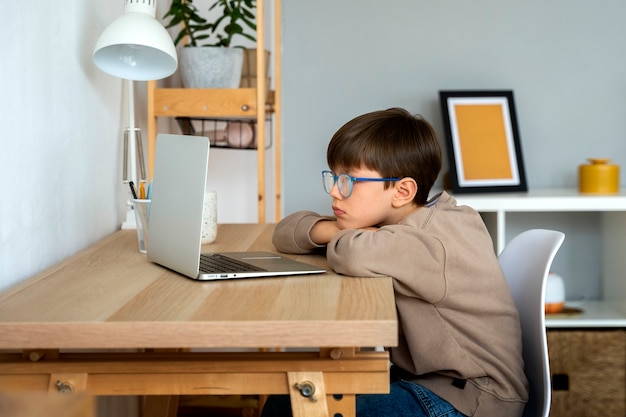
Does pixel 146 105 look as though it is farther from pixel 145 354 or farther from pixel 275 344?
pixel 275 344

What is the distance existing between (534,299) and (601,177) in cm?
156

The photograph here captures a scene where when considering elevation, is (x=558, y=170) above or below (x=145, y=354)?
above

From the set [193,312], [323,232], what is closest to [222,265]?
[323,232]

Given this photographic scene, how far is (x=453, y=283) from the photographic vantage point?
137cm

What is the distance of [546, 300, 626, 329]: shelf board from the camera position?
2783mm

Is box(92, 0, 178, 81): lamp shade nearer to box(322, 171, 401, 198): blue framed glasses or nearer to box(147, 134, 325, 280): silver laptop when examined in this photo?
box(147, 134, 325, 280): silver laptop

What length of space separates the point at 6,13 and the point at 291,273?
0.64 metres

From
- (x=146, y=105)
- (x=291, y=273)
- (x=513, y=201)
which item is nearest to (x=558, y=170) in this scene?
(x=513, y=201)

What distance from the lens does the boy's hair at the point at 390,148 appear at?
153 centimetres

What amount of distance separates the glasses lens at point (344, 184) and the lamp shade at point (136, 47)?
507 millimetres

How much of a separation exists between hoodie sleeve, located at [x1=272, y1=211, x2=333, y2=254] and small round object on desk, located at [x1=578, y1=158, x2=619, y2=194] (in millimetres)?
1540

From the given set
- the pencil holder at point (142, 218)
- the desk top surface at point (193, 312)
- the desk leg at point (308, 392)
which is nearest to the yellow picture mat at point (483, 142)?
→ the pencil holder at point (142, 218)

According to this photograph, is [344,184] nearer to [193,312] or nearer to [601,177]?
[193,312]

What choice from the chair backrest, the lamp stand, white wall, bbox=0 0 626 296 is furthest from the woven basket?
the lamp stand
